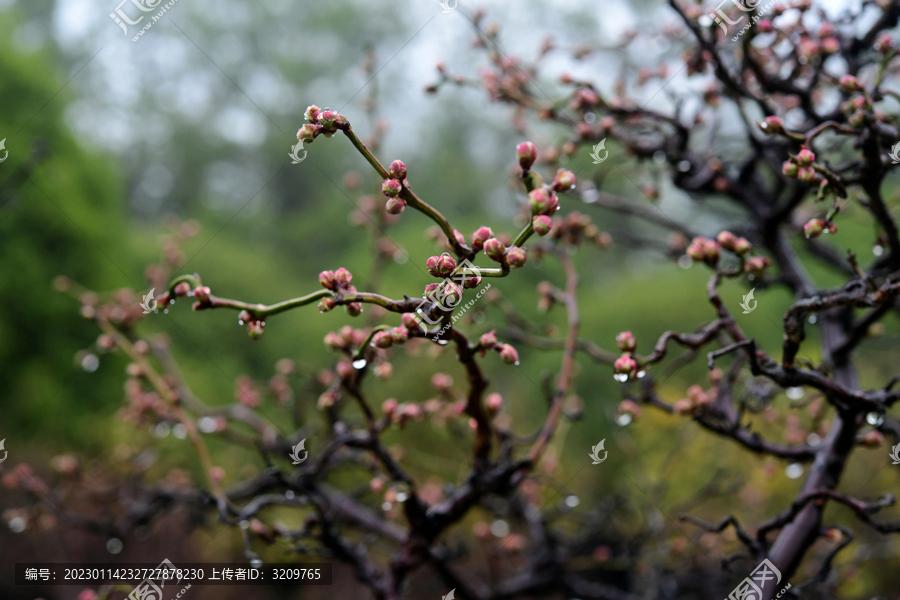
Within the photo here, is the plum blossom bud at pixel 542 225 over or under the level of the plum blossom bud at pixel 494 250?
over

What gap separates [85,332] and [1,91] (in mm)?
1995

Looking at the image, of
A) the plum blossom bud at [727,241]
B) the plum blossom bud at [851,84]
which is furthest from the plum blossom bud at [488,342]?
the plum blossom bud at [851,84]

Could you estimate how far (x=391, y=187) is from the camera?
644 mm

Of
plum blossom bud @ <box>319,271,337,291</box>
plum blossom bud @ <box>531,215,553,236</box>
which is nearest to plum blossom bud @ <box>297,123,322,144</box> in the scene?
plum blossom bud @ <box>319,271,337,291</box>

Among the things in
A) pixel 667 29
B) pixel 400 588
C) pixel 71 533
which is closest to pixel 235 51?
pixel 71 533

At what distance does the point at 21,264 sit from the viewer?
4387mm

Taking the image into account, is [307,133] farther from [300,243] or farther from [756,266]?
[300,243]

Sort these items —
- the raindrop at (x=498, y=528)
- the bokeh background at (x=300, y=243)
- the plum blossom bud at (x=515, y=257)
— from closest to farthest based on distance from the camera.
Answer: the plum blossom bud at (x=515, y=257) → the raindrop at (x=498, y=528) → the bokeh background at (x=300, y=243)

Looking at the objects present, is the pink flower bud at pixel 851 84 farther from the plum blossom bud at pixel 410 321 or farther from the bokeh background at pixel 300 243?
the plum blossom bud at pixel 410 321

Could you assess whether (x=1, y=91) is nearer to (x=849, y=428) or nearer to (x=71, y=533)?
(x=71, y=533)

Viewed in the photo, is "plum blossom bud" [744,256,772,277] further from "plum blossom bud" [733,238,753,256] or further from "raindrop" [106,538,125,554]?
"raindrop" [106,538,125,554]

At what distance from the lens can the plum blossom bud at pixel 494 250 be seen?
608 mm

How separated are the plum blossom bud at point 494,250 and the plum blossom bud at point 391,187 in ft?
0.37

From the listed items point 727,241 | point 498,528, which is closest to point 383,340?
point 727,241
